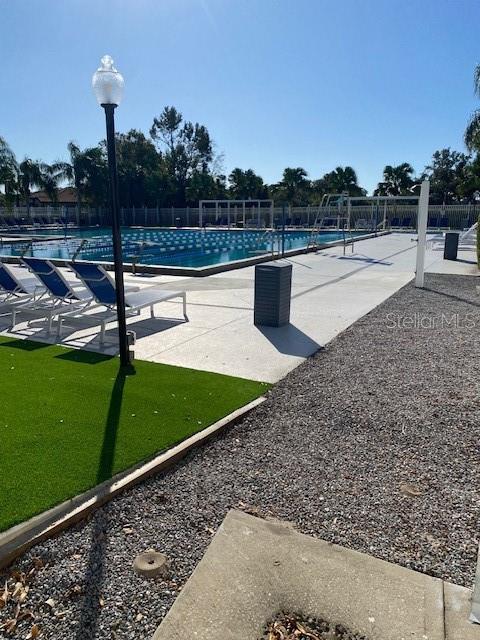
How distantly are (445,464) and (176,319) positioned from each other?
5.32 m

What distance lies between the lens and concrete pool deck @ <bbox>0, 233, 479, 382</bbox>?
5.91m

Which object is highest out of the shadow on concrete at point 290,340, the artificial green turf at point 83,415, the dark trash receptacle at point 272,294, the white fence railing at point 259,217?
the white fence railing at point 259,217

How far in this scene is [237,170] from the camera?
181 ft

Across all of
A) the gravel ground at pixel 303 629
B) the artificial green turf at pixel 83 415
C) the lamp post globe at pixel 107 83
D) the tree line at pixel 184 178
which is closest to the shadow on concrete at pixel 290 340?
the artificial green turf at pixel 83 415

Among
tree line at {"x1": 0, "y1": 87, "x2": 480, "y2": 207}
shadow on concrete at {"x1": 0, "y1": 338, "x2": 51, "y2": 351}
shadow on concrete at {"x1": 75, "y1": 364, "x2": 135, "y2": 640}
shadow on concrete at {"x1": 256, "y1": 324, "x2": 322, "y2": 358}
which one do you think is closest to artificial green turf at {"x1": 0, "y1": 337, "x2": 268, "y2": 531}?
shadow on concrete at {"x1": 75, "y1": 364, "x2": 135, "y2": 640}

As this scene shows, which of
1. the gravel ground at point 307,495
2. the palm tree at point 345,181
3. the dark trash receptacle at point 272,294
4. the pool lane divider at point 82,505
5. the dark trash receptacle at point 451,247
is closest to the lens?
the gravel ground at point 307,495

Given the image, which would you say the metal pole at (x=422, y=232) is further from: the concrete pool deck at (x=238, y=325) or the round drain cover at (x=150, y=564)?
the round drain cover at (x=150, y=564)

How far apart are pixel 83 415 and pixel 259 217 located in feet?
111

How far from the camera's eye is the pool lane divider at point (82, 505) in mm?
2588

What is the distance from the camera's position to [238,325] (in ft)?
24.8

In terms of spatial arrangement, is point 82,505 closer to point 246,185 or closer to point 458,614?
point 458,614

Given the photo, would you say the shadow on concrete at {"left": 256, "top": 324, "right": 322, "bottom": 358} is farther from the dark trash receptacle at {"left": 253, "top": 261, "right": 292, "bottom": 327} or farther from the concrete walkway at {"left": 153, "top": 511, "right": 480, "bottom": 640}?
the concrete walkway at {"left": 153, "top": 511, "right": 480, "bottom": 640}

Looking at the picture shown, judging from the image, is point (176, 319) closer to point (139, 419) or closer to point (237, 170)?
point (139, 419)

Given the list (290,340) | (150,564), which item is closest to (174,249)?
(290,340)
